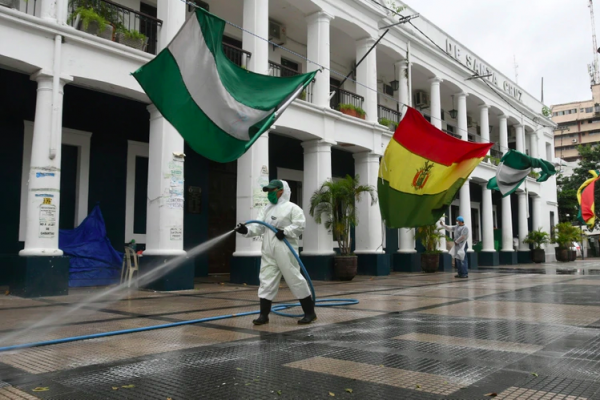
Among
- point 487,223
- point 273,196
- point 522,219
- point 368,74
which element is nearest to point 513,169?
point 368,74

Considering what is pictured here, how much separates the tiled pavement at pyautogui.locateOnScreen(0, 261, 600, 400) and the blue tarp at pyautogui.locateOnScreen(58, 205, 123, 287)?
2.98m

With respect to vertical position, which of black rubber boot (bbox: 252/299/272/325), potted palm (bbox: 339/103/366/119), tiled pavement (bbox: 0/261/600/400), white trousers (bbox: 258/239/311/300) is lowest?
tiled pavement (bbox: 0/261/600/400)

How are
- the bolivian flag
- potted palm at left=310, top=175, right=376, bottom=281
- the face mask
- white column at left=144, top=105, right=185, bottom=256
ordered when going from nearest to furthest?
the face mask
the bolivian flag
white column at left=144, top=105, right=185, bottom=256
potted palm at left=310, top=175, right=376, bottom=281

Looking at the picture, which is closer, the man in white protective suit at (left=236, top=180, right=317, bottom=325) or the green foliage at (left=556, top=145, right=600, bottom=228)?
the man in white protective suit at (left=236, top=180, right=317, bottom=325)

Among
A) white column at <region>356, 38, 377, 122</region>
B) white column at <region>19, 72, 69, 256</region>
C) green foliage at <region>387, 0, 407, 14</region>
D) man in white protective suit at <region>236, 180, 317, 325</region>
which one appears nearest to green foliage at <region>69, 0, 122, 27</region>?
white column at <region>19, 72, 69, 256</region>

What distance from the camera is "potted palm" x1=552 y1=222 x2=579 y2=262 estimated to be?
3097 centimetres

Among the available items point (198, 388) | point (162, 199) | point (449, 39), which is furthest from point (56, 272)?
point (449, 39)

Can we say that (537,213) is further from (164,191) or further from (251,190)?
(164,191)

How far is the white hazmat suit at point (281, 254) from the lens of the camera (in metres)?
6.59

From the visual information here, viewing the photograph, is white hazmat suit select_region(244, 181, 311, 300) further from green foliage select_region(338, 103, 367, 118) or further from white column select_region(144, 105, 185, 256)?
green foliage select_region(338, 103, 367, 118)

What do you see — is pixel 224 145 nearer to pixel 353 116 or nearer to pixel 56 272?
pixel 56 272

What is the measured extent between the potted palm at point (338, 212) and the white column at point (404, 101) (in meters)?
5.22

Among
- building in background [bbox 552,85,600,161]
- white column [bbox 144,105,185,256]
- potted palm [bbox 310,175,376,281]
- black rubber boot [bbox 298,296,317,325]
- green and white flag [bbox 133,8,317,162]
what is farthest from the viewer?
building in background [bbox 552,85,600,161]

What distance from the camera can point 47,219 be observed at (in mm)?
9633
